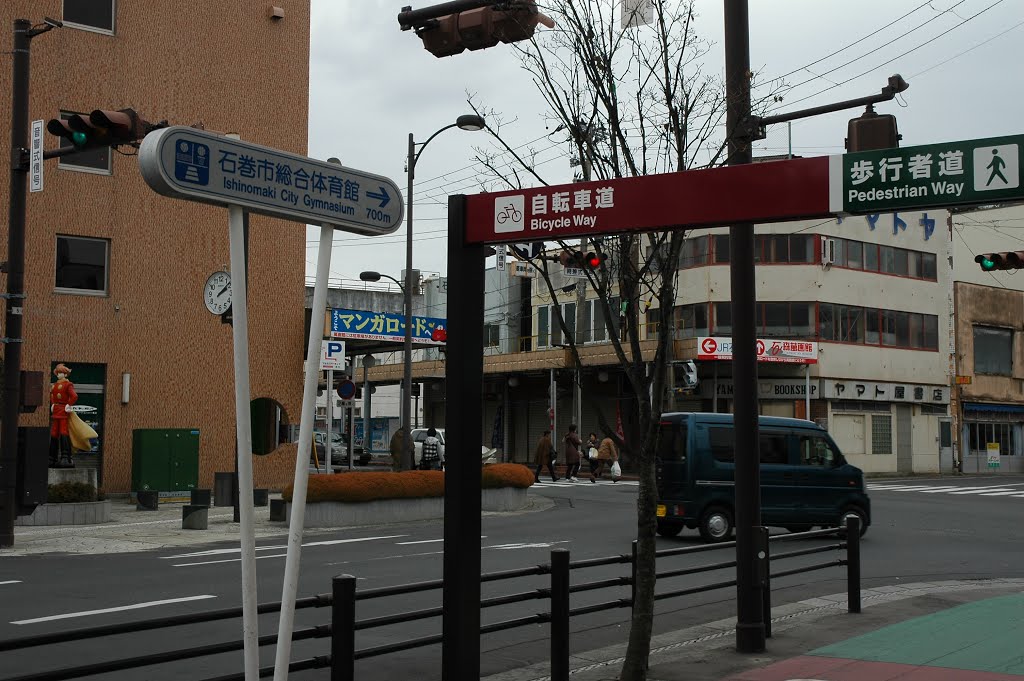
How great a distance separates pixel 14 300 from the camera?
15945 millimetres

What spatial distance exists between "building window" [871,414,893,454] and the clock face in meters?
34.1

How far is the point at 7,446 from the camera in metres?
15.8

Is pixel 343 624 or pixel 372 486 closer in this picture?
pixel 343 624

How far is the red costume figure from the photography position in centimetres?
2147

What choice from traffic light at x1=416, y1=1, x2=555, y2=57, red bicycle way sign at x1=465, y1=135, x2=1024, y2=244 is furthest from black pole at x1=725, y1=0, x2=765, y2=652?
red bicycle way sign at x1=465, y1=135, x2=1024, y2=244

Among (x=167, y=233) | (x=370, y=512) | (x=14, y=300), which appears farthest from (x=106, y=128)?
(x=167, y=233)

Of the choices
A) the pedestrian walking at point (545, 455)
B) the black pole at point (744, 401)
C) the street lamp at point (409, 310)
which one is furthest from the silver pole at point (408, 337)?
the black pole at point (744, 401)

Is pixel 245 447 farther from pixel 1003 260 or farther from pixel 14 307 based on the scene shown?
pixel 1003 260

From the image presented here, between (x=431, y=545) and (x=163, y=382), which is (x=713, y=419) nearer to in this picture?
(x=431, y=545)

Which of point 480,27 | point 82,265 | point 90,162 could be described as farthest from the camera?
point 90,162

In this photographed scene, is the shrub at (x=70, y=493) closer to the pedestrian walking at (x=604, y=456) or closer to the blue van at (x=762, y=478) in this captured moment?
the blue van at (x=762, y=478)

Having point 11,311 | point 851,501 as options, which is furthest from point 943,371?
point 11,311

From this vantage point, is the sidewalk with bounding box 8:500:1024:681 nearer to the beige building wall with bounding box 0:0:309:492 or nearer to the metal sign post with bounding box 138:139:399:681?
the metal sign post with bounding box 138:139:399:681

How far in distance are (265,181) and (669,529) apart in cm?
1621
